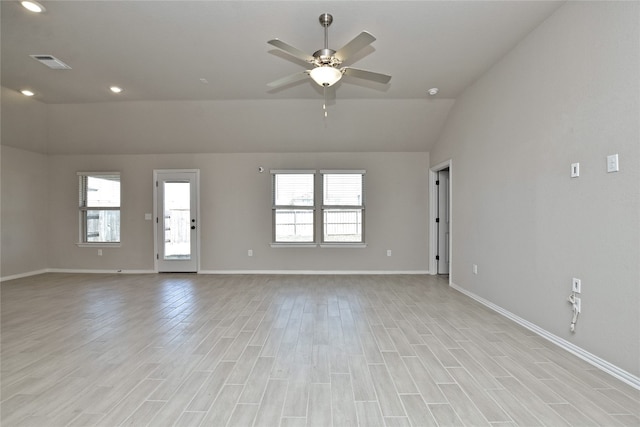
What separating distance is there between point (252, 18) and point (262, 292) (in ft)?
12.0

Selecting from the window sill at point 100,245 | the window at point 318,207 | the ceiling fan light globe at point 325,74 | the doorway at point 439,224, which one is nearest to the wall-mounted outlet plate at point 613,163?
the ceiling fan light globe at point 325,74

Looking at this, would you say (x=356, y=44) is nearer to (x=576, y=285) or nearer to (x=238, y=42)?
(x=238, y=42)

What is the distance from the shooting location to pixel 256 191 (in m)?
6.05

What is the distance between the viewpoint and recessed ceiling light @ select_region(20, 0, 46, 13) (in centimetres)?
253

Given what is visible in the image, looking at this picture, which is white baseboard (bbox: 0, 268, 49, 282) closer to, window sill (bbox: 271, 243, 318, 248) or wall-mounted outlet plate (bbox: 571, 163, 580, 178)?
window sill (bbox: 271, 243, 318, 248)

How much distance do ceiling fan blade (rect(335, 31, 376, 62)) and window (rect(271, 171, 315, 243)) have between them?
11.9 ft

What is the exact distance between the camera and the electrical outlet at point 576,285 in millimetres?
2512

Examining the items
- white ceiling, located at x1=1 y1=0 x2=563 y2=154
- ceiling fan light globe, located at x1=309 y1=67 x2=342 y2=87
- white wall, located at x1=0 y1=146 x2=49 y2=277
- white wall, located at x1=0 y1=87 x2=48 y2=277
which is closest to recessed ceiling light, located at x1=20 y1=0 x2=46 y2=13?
white ceiling, located at x1=1 y1=0 x2=563 y2=154

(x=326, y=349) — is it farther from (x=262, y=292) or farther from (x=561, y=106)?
(x=561, y=106)

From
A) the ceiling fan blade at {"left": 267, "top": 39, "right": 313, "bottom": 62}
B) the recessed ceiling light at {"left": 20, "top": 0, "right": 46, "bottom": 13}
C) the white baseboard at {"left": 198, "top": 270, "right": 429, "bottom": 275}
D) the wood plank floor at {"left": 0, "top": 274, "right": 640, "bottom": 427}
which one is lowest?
the wood plank floor at {"left": 0, "top": 274, "right": 640, "bottom": 427}

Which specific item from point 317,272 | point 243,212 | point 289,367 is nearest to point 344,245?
point 317,272

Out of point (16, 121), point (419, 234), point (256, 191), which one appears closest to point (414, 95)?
point (419, 234)

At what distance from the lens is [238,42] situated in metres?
3.19

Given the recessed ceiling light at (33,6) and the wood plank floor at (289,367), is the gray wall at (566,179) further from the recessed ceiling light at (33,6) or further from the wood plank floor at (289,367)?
the recessed ceiling light at (33,6)
